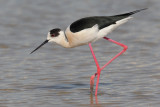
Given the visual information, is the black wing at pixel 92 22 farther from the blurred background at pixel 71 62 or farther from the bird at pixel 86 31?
the blurred background at pixel 71 62

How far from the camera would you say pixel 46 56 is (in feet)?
31.3

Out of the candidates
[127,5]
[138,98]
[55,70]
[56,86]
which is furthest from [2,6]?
[138,98]

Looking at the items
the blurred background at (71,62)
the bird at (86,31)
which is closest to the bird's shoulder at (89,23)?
the bird at (86,31)

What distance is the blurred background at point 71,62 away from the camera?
6.95 metres

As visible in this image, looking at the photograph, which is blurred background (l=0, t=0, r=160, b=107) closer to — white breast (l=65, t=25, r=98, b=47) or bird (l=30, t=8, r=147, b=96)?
bird (l=30, t=8, r=147, b=96)

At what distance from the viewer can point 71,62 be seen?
355 inches

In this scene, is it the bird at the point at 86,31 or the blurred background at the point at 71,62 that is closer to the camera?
the blurred background at the point at 71,62

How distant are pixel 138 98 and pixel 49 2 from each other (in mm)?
8392

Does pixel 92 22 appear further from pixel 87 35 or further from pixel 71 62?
pixel 71 62

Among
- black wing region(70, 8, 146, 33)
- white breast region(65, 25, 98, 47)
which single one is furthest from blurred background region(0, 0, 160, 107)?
black wing region(70, 8, 146, 33)

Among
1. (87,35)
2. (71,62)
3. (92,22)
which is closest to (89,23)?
(92,22)

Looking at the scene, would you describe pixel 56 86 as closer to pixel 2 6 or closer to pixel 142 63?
pixel 142 63

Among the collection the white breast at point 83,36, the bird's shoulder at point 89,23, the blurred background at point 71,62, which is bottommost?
the blurred background at point 71,62

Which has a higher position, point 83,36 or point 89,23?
point 89,23
